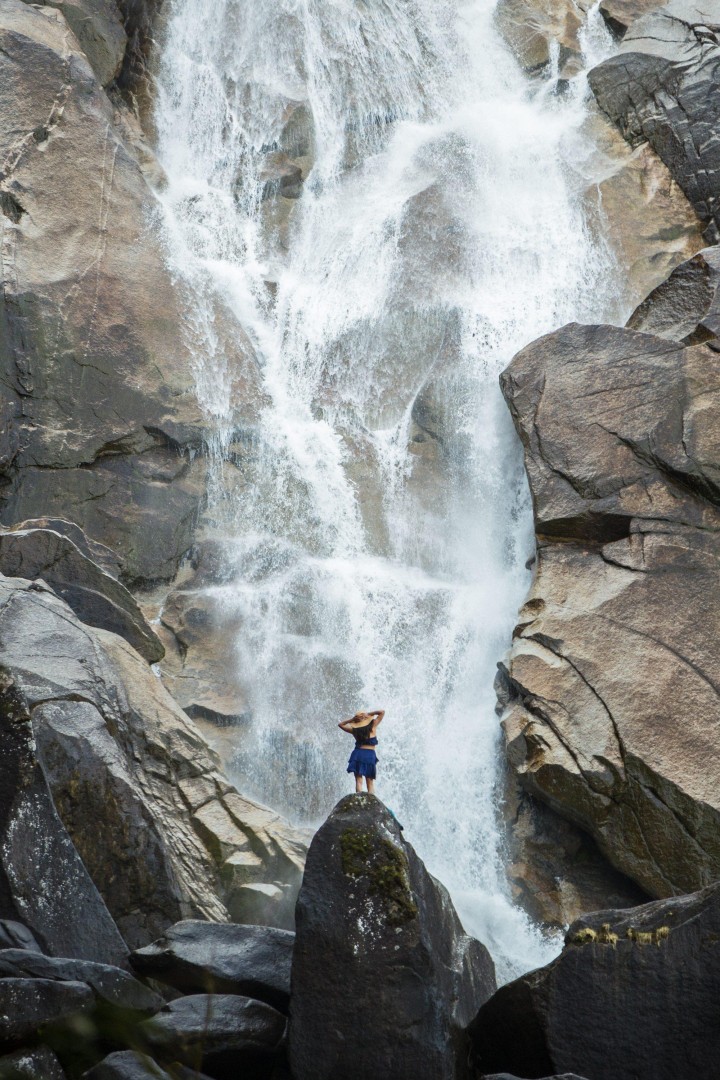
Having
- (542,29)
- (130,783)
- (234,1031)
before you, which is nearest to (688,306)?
(130,783)

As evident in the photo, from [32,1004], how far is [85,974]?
24.8 inches

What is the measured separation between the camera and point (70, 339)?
14.8 m

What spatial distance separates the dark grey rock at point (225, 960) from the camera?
6.02 meters

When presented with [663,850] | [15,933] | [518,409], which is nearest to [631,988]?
[15,933]

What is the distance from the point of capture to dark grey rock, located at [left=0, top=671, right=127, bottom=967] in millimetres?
6133

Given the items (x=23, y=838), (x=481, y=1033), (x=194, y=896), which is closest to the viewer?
(x=481, y=1033)

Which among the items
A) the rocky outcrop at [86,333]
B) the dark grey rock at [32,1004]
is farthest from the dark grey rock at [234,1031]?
the rocky outcrop at [86,333]

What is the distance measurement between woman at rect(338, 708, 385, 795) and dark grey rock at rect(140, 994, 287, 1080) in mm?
4210

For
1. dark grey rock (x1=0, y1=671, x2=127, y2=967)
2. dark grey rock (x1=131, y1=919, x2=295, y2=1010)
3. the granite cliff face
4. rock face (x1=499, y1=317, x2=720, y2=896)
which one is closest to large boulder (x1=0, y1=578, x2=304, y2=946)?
dark grey rock (x1=0, y1=671, x2=127, y2=967)

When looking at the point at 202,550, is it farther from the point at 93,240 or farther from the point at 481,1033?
the point at 481,1033

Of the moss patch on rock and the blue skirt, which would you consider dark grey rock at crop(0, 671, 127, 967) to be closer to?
the moss patch on rock

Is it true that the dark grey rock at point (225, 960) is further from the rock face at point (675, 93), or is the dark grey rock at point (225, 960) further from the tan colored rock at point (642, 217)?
the rock face at point (675, 93)

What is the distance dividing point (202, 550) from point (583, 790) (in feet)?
20.1

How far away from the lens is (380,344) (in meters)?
17.0
